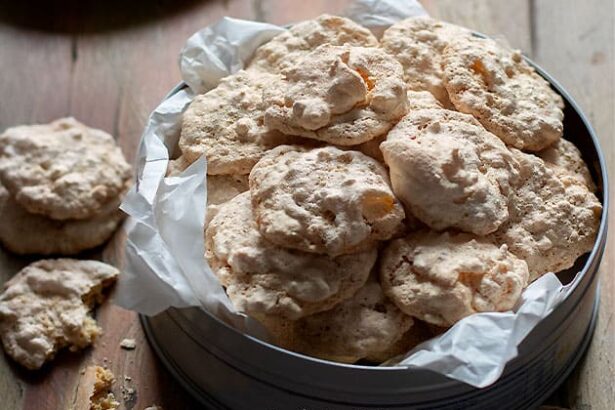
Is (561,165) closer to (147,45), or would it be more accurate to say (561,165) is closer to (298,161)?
(298,161)

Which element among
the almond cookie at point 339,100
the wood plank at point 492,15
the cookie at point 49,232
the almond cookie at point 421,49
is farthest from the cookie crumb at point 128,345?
the wood plank at point 492,15

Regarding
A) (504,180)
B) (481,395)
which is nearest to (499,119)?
(504,180)

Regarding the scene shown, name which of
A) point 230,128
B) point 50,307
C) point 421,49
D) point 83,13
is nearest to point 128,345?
Answer: point 50,307

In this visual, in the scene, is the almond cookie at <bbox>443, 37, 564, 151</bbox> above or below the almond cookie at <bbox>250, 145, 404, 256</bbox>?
above

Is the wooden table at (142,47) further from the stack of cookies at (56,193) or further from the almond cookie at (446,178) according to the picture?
the almond cookie at (446,178)

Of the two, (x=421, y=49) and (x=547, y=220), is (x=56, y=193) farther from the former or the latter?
(x=547, y=220)

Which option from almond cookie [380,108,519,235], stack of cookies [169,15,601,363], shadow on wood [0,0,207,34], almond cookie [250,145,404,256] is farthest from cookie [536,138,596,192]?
shadow on wood [0,0,207,34]

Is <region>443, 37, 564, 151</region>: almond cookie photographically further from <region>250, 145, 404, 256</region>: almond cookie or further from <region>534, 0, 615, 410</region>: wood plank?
<region>534, 0, 615, 410</region>: wood plank
